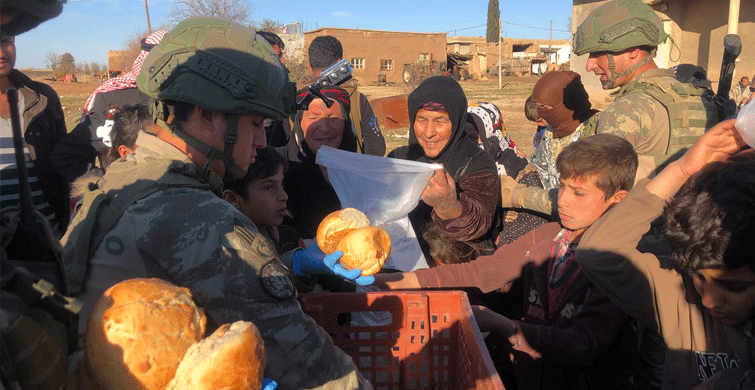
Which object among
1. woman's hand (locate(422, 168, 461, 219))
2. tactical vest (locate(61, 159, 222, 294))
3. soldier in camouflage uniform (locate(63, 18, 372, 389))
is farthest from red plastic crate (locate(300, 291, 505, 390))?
woman's hand (locate(422, 168, 461, 219))

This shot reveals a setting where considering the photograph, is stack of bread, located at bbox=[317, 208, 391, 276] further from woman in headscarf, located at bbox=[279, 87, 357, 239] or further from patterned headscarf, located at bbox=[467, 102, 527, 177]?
patterned headscarf, located at bbox=[467, 102, 527, 177]

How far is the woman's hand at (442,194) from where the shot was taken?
325 cm

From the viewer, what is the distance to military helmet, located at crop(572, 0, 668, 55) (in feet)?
13.1

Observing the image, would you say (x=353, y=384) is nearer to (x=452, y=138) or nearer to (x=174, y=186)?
(x=174, y=186)

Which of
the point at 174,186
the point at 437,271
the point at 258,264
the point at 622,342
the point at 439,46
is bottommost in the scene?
the point at 622,342

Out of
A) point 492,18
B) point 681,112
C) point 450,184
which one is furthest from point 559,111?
point 492,18

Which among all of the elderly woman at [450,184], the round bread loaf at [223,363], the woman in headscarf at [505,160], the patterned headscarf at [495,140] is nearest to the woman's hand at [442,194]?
the elderly woman at [450,184]

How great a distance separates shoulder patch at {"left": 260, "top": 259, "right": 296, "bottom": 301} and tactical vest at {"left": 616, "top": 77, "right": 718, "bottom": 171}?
314cm

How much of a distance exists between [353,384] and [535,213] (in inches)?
96.9

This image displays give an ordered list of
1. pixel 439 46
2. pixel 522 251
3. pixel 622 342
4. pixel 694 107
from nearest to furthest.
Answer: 1. pixel 622 342
2. pixel 522 251
3. pixel 694 107
4. pixel 439 46

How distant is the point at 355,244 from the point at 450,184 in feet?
3.62

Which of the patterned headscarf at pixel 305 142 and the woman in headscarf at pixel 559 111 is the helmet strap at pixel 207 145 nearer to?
the patterned headscarf at pixel 305 142

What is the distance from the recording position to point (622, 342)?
2.63 meters

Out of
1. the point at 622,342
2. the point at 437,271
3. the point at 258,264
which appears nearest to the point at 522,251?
the point at 437,271
